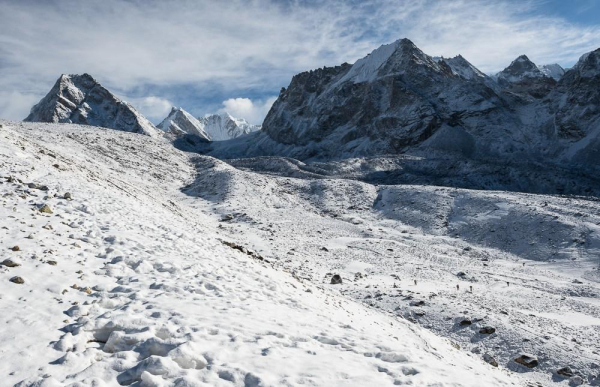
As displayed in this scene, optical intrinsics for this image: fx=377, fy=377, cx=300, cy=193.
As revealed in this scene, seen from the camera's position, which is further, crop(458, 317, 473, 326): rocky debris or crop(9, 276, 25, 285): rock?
crop(458, 317, 473, 326): rocky debris

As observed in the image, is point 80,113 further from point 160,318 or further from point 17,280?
point 160,318

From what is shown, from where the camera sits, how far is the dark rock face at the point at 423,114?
108 metres

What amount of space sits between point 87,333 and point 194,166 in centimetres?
6524

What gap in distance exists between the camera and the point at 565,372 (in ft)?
43.2

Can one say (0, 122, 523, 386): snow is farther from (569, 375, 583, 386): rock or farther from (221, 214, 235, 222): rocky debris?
(221, 214, 235, 222): rocky debris

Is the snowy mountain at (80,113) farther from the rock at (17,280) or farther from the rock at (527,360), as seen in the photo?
the rock at (527,360)

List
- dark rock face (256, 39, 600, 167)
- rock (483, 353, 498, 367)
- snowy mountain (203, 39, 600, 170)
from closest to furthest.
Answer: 1. rock (483, 353, 498, 367)
2. snowy mountain (203, 39, 600, 170)
3. dark rock face (256, 39, 600, 167)

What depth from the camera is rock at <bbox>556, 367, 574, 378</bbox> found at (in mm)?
13085

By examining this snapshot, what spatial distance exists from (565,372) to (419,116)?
4788 inches

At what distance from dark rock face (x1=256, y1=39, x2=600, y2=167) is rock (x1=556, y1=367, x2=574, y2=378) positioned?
10224cm

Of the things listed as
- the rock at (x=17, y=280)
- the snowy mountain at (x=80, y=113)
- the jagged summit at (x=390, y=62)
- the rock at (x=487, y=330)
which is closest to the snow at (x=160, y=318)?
the rock at (x=17, y=280)

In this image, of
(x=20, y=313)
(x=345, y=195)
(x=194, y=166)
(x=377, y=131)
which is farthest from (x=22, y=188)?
(x=377, y=131)

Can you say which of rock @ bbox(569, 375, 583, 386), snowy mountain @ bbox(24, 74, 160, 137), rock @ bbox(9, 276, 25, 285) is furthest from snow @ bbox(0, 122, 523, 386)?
snowy mountain @ bbox(24, 74, 160, 137)

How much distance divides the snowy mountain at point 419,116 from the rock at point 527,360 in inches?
3186
